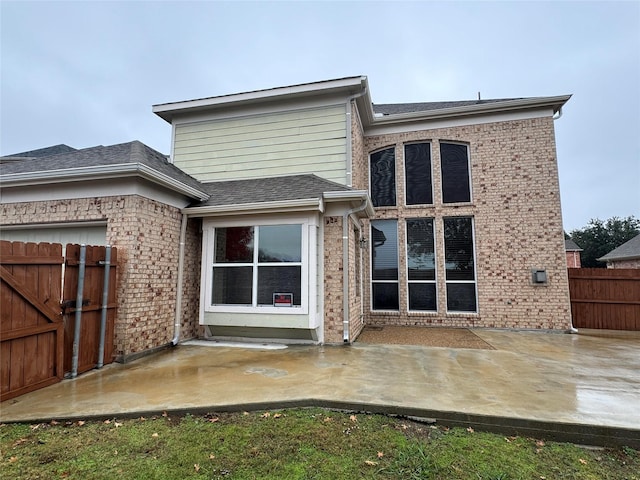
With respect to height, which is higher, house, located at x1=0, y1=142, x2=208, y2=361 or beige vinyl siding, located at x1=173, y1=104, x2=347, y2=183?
beige vinyl siding, located at x1=173, y1=104, x2=347, y2=183

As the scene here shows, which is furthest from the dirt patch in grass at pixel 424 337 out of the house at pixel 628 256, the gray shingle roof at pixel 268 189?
the house at pixel 628 256

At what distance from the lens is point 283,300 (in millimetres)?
6000

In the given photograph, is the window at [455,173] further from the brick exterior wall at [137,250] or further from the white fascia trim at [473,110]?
the brick exterior wall at [137,250]

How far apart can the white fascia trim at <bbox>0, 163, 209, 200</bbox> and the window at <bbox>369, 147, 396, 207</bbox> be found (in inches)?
220

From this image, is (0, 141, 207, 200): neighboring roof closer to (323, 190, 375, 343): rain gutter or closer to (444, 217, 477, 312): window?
(323, 190, 375, 343): rain gutter

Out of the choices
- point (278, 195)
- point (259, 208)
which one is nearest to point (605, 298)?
point (278, 195)

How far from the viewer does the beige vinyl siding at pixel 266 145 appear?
7.36 m

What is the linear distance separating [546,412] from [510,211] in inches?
249

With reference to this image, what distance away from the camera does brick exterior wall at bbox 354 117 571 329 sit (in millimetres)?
7738

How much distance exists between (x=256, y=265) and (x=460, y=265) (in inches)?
219

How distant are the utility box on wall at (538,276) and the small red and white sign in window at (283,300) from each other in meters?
6.21

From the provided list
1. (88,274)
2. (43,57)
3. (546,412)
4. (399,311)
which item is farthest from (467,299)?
(43,57)

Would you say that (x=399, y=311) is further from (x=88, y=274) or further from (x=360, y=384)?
(x=88, y=274)

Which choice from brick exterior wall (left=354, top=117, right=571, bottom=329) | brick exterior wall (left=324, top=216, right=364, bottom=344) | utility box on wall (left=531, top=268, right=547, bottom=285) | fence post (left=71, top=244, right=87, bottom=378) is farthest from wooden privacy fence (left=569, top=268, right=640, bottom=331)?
fence post (left=71, top=244, right=87, bottom=378)
